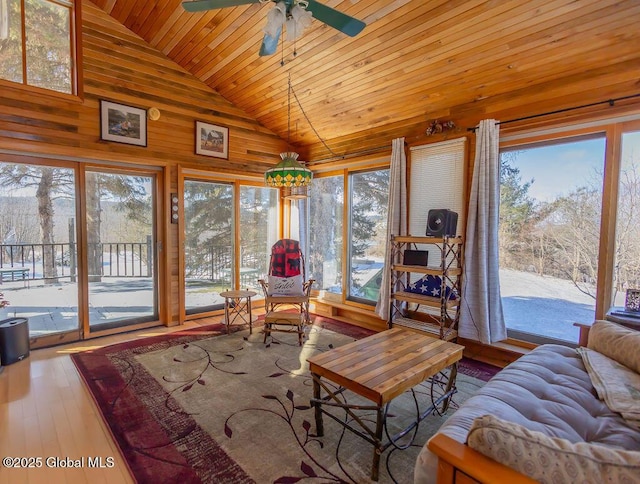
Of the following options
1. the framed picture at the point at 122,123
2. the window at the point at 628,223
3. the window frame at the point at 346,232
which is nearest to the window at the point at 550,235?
the window at the point at 628,223

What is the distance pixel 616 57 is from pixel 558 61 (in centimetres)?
37

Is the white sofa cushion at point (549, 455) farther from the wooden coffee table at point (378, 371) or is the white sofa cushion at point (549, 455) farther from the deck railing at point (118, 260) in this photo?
the deck railing at point (118, 260)

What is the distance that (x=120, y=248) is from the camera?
4195 millimetres

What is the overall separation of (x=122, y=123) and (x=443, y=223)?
382cm

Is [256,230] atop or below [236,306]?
atop

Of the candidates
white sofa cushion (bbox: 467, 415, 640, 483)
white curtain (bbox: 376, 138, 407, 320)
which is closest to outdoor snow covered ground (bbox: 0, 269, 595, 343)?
white curtain (bbox: 376, 138, 407, 320)

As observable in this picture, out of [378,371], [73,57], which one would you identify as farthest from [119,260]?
[378,371]

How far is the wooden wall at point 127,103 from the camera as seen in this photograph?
3404 millimetres

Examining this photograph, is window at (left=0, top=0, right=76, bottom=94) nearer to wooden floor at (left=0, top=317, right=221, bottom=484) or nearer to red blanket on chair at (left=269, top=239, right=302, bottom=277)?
wooden floor at (left=0, top=317, right=221, bottom=484)

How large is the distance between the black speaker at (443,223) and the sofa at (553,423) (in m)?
1.31

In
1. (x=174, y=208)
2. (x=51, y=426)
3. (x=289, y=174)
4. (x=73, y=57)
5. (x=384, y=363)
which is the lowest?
(x=51, y=426)

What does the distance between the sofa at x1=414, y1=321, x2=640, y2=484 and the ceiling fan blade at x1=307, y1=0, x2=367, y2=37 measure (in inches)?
85.8

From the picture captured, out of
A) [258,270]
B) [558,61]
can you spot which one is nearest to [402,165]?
[558,61]

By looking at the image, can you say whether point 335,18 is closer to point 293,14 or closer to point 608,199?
point 293,14
